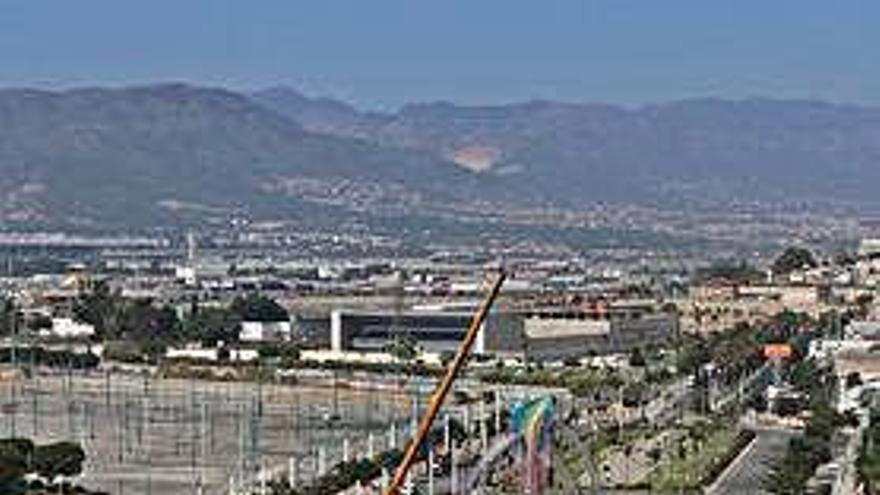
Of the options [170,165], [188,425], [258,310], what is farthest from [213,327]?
[170,165]

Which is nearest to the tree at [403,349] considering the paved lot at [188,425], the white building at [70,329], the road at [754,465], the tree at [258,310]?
the tree at [258,310]

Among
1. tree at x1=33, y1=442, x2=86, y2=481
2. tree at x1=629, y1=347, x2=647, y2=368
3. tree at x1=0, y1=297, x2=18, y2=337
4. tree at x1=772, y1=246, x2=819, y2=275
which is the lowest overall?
tree at x1=33, y1=442, x2=86, y2=481

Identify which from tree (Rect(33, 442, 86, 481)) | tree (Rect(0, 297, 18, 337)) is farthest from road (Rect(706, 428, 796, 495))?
tree (Rect(0, 297, 18, 337))

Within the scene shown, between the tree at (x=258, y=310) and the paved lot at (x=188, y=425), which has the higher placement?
the tree at (x=258, y=310)

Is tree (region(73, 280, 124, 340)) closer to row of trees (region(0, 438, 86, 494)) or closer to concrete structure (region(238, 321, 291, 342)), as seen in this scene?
concrete structure (region(238, 321, 291, 342))

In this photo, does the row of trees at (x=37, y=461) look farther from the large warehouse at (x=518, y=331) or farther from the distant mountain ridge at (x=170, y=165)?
the distant mountain ridge at (x=170, y=165)

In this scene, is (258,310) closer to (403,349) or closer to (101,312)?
(101,312)

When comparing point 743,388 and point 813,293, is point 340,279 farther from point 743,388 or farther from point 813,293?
point 743,388

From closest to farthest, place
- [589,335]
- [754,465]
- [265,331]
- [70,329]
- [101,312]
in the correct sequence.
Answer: [754,465] → [589,335] → [265,331] → [70,329] → [101,312]

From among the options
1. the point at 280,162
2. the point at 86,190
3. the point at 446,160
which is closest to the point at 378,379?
the point at 86,190
